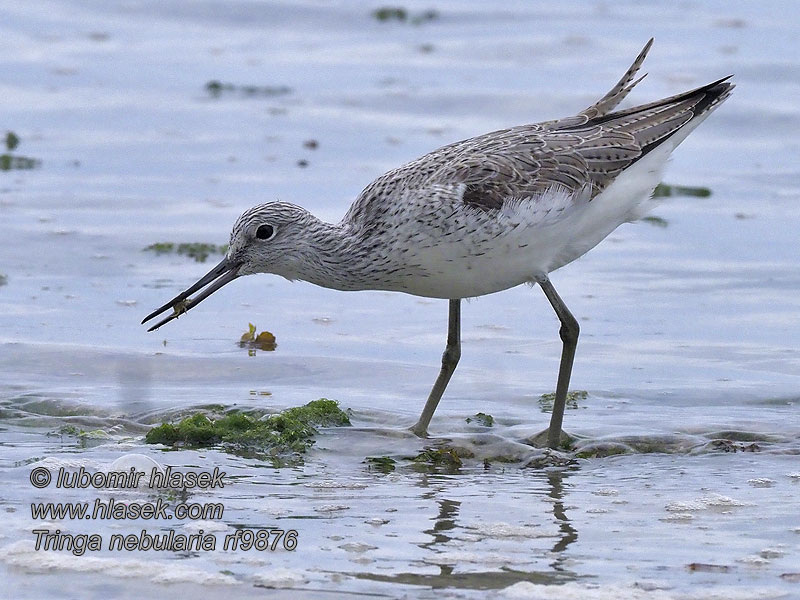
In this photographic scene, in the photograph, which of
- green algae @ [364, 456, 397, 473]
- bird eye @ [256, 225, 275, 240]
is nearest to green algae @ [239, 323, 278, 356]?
bird eye @ [256, 225, 275, 240]

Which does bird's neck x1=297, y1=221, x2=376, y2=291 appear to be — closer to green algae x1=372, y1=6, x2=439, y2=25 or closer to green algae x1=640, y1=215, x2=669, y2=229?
green algae x1=640, y1=215, x2=669, y2=229

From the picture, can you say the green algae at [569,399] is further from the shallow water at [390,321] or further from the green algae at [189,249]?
the green algae at [189,249]

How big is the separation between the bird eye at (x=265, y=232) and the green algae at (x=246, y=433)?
1.25 meters

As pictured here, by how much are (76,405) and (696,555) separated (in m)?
4.84

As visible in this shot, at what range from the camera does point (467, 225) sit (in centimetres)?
927

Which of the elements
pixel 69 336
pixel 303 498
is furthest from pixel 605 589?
pixel 69 336

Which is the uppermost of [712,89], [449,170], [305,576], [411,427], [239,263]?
[712,89]

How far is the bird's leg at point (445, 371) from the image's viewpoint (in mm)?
9844

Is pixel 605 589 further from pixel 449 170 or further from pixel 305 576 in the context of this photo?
pixel 449 170

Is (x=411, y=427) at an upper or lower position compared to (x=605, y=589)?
upper

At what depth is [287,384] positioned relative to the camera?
1090 centimetres

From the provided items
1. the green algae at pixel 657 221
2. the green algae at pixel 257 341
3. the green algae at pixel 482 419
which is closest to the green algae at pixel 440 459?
the green algae at pixel 482 419

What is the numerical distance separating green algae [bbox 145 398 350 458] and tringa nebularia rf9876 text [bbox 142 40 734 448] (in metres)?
0.82

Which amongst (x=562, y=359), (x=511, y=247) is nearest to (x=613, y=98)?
(x=511, y=247)
